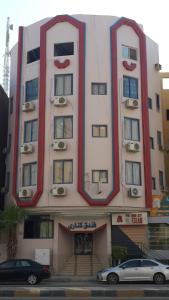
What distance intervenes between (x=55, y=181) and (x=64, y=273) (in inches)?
268

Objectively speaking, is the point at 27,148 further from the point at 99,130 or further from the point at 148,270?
the point at 148,270

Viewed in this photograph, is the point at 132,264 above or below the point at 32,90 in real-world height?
below

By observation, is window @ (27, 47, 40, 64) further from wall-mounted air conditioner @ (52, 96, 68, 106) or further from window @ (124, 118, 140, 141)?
window @ (124, 118, 140, 141)

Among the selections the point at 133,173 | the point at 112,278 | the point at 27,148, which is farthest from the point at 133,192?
the point at 112,278

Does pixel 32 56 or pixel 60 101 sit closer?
pixel 60 101

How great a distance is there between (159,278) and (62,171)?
1233 cm

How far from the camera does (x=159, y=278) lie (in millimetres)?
25141

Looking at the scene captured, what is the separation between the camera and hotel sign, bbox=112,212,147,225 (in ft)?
110

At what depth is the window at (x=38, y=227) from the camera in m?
34.7

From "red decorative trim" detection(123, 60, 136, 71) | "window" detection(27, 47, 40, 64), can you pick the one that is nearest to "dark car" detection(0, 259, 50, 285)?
"red decorative trim" detection(123, 60, 136, 71)

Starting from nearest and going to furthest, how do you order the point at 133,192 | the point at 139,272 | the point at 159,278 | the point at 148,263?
the point at 159,278 → the point at 139,272 → the point at 148,263 → the point at 133,192

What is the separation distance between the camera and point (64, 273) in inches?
1297

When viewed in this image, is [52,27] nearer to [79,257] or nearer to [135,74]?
[135,74]

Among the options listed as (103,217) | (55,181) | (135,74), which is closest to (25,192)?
(55,181)
